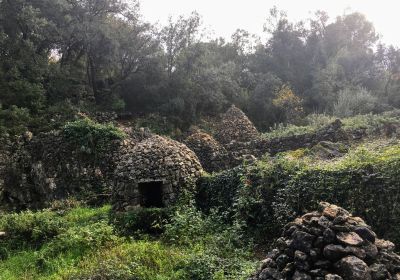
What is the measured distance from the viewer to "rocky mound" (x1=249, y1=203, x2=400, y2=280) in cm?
512

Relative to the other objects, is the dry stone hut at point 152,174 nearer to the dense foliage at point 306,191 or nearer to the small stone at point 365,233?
the dense foliage at point 306,191

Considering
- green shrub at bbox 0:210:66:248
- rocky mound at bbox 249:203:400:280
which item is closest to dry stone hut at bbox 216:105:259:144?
green shrub at bbox 0:210:66:248

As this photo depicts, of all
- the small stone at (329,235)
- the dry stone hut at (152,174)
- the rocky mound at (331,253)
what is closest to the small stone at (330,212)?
the rocky mound at (331,253)

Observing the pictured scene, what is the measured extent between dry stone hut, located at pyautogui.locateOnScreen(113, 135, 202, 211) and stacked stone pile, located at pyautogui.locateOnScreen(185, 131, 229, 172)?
4435mm

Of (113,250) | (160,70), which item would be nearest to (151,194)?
(113,250)

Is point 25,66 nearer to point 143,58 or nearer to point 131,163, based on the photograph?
point 143,58

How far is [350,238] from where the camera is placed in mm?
5465

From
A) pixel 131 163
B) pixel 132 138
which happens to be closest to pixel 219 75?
pixel 132 138

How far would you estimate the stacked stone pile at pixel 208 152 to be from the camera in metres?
17.7

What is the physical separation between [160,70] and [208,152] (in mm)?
8730

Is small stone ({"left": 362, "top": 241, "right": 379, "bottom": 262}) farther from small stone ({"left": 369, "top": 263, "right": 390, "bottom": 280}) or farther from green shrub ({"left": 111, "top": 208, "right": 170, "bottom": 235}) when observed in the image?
green shrub ({"left": 111, "top": 208, "right": 170, "bottom": 235})

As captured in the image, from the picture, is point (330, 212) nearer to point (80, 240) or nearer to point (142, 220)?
point (80, 240)

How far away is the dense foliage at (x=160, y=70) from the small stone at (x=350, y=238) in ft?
50.4

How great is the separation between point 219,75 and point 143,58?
17.0 feet
